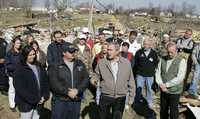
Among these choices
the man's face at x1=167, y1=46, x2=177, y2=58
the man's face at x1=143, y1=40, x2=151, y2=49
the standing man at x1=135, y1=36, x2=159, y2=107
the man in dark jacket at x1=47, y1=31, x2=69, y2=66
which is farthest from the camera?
the standing man at x1=135, y1=36, x2=159, y2=107

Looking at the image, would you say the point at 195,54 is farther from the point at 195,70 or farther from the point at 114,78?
the point at 114,78

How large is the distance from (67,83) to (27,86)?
24.4 inches

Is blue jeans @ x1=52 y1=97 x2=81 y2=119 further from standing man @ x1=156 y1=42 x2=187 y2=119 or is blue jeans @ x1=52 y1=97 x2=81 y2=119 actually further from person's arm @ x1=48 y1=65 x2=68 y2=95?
standing man @ x1=156 y1=42 x2=187 y2=119

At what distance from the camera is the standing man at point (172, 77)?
779 cm

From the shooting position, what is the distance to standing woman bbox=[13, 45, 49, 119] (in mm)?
6371

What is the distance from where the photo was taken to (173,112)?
26.5 feet

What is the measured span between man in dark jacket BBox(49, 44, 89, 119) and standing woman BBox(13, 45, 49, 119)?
0.53ft

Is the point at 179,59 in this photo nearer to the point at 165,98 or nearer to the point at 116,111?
the point at 165,98

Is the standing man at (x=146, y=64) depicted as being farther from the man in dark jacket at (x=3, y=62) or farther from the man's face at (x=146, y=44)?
the man in dark jacket at (x=3, y=62)

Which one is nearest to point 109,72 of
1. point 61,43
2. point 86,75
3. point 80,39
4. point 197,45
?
point 86,75

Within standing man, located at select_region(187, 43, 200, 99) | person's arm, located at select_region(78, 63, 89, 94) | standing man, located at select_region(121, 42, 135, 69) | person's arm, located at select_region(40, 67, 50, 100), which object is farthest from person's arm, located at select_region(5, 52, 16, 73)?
standing man, located at select_region(187, 43, 200, 99)

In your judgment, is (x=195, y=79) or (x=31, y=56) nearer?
(x=31, y=56)

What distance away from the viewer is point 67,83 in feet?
21.3

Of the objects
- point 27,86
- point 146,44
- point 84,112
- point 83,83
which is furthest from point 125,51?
point 27,86
